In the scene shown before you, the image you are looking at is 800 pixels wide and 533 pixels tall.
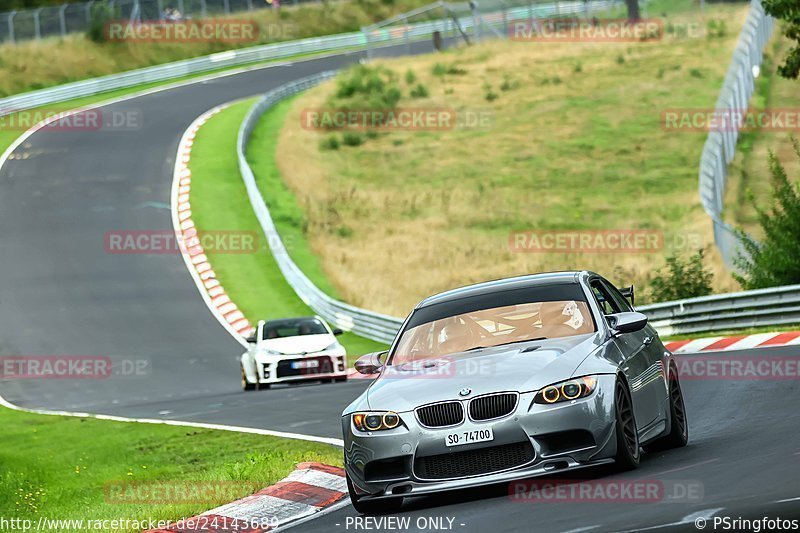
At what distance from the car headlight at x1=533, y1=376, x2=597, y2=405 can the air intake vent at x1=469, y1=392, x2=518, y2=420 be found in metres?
0.17

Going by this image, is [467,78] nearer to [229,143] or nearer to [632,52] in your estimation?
[632,52]

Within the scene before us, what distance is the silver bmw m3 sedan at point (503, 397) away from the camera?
30.0ft

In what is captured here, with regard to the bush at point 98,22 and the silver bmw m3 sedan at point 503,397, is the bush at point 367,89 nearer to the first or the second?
the bush at point 98,22

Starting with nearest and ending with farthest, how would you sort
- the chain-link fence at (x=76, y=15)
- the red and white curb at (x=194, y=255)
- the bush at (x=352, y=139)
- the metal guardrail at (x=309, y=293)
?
→ the metal guardrail at (x=309, y=293) < the red and white curb at (x=194, y=255) < the bush at (x=352, y=139) < the chain-link fence at (x=76, y=15)

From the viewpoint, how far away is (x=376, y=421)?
9555 millimetres

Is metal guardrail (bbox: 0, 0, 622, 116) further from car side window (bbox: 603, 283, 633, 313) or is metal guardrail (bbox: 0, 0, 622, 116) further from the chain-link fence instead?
car side window (bbox: 603, 283, 633, 313)

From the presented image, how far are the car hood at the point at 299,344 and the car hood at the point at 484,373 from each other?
1535 centimetres

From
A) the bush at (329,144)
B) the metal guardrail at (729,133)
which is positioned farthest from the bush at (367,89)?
the metal guardrail at (729,133)

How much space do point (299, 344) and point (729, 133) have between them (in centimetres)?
1875

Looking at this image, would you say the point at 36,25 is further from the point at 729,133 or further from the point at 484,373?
the point at 484,373

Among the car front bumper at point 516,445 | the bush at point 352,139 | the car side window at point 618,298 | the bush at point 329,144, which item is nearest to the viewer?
the car front bumper at point 516,445

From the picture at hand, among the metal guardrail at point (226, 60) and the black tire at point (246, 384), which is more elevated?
the black tire at point (246, 384)

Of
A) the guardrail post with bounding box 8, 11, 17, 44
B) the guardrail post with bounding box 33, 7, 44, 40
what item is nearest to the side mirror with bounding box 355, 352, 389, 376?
the guardrail post with bounding box 8, 11, 17, 44

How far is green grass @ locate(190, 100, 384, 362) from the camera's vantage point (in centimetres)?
3547
